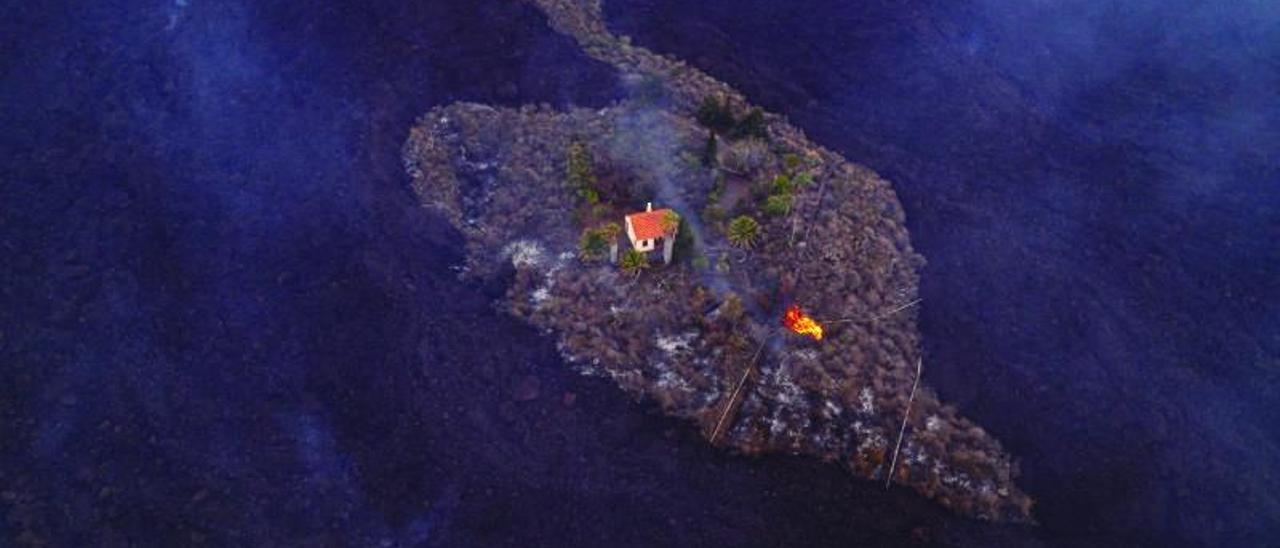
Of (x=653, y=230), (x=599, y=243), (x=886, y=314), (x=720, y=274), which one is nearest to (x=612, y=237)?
(x=599, y=243)

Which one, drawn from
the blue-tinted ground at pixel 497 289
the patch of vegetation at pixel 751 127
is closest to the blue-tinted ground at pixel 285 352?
the blue-tinted ground at pixel 497 289

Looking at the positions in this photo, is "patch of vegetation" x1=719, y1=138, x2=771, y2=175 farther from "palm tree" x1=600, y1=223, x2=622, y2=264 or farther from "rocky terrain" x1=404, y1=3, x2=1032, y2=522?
"palm tree" x1=600, y1=223, x2=622, y2=264

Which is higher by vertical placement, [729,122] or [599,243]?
[729,122]

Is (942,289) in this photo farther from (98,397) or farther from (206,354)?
(98,397)

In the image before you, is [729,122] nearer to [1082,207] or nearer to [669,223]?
[669,223]

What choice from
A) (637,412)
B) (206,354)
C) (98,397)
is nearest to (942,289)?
(637,412)
